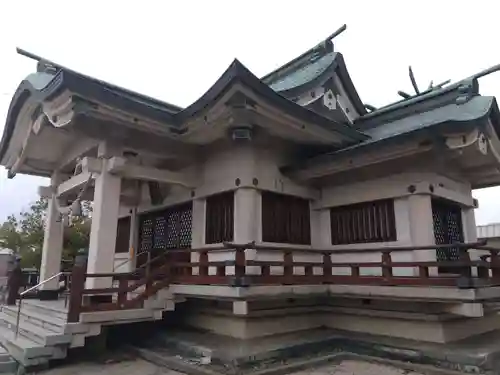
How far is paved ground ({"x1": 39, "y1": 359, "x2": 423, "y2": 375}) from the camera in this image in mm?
5824

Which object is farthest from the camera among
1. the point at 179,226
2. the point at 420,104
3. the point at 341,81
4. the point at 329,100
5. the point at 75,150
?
the point at 341,81

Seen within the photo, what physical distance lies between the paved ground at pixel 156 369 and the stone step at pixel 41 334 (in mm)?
437

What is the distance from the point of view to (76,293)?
6.06 meters

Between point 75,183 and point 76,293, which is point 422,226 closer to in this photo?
point 76,293

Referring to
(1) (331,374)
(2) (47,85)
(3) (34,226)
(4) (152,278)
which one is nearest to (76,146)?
(2) (47,85)

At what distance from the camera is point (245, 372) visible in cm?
561

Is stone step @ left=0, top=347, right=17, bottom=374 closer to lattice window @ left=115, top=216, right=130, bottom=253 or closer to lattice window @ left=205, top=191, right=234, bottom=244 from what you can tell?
lattice window @ left=205, top=191, right=234, bottom=244

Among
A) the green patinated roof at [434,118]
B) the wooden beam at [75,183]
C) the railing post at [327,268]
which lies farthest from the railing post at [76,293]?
the green patinated roof at [434,118]

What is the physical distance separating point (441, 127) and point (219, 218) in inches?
172

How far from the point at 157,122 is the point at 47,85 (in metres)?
1.99

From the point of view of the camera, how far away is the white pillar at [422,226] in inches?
271

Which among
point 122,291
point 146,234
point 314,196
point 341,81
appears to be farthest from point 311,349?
point 341,81

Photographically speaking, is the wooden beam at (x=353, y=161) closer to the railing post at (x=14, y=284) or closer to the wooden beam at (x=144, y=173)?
the wooden beam at (x=144, y=173)

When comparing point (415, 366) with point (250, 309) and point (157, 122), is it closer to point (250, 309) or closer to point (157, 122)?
point (250, 309)
